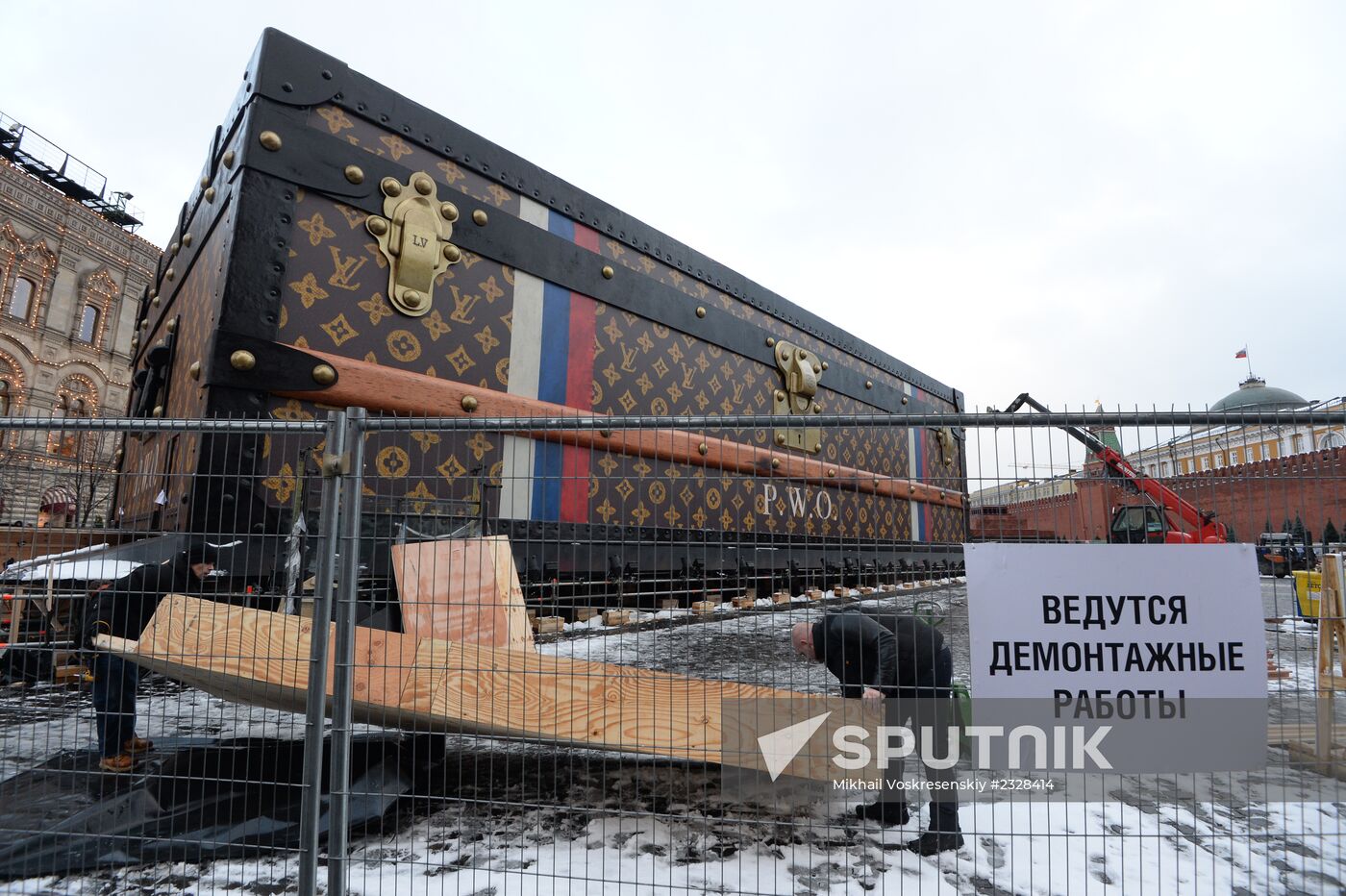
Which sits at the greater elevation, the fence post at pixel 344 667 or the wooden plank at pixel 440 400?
the wooden plank at pixel 440 400

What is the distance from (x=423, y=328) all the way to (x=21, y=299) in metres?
25.7

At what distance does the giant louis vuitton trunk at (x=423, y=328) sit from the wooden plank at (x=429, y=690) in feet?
2.02

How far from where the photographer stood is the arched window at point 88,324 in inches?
904

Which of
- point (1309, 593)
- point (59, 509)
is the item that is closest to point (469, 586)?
point (1309, 593)

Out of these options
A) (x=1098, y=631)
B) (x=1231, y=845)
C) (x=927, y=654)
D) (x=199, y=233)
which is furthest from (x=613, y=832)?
(x=199, y=233)

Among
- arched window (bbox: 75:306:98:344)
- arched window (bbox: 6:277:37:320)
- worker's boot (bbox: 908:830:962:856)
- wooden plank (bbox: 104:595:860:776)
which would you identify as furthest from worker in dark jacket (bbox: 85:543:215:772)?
arched window (bbox: 75:306:98:344)

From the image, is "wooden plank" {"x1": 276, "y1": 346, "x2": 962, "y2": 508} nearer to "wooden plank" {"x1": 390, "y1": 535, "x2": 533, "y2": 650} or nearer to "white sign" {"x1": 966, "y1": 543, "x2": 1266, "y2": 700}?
"wooden plank" {"x1": 390, "y1": 535, "x2": 533, "y2": 650}

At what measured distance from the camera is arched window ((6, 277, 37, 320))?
2062 centimetres

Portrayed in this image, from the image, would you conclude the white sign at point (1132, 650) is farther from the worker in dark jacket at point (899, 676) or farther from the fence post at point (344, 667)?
the fence post at point (344, 667)

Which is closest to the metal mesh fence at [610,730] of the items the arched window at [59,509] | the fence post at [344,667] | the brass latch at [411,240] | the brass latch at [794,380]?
the fence post at [344,667]

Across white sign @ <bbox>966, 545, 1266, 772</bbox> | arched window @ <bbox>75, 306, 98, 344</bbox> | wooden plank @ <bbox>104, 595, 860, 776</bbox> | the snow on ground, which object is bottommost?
the snow on ground

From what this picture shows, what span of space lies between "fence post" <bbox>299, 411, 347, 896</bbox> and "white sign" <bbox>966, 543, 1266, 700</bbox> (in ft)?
6.51

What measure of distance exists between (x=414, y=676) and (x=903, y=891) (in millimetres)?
1905

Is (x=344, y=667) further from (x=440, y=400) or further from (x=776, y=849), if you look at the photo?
(x=440, y=400)
